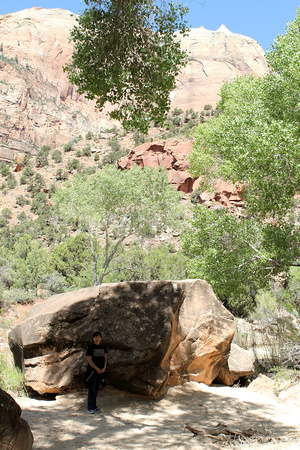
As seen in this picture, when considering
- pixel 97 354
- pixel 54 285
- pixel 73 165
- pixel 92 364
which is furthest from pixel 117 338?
pixel 73 165

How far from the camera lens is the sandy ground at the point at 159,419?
163 inches

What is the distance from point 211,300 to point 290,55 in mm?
6022

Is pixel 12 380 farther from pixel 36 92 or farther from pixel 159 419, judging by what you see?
pixel 36 92

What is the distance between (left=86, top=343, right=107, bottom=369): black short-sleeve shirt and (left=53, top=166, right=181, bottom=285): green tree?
46.0 ft

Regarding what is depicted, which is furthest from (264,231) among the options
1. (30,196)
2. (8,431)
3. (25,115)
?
(25,115)

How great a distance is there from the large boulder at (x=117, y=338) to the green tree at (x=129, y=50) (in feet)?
10.5

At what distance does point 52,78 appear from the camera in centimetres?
8512

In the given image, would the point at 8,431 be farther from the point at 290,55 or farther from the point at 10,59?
the point at 10,59

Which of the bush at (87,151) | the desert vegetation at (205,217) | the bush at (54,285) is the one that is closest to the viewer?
the desert vegetation at (205,217)

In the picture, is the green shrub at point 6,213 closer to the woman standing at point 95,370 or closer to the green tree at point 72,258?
the green tree at point 72,258

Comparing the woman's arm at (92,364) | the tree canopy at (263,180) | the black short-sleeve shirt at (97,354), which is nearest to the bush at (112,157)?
the tree canopy at (263,180)

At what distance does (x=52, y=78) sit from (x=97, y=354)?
89.7 metres

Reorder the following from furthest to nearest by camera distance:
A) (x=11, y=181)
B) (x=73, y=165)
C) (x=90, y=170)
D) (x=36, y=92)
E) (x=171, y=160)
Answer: (x=36, y=92), (x=73, y=165), (x=11, y=181), (x=90, y=170), (x=171, y=160)

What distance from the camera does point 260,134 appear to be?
27.5 feet
